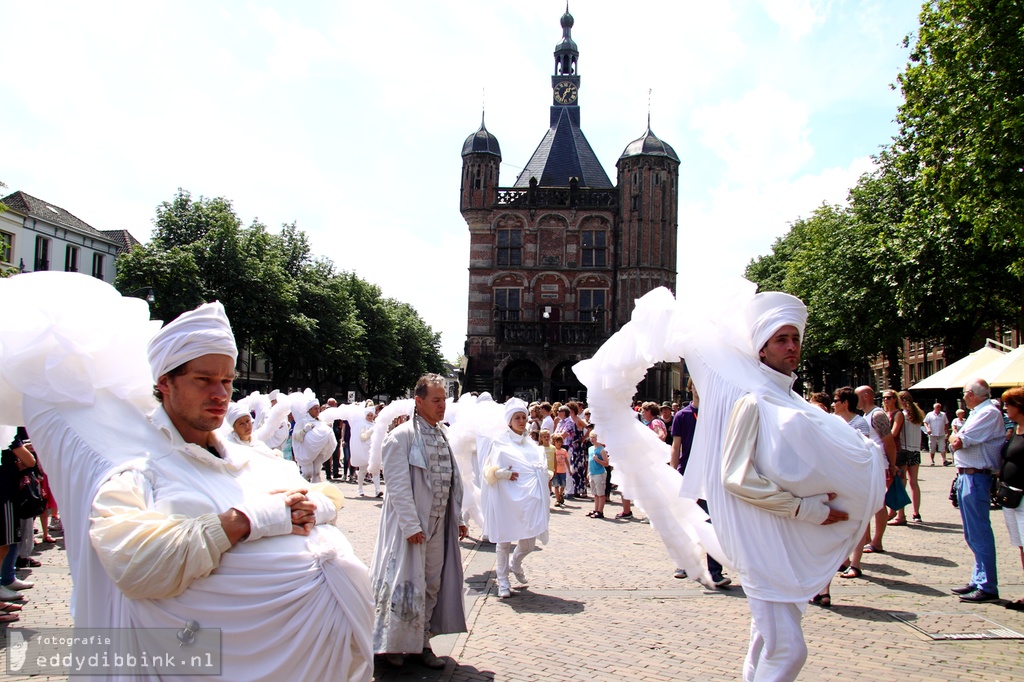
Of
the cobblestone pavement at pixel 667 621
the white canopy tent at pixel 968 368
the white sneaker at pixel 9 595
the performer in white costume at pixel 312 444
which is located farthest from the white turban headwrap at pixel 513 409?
the white canopy tent at pixel 968 368

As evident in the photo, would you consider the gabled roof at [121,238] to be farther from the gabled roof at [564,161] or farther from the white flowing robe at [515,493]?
the white flowing robe at [515,493]

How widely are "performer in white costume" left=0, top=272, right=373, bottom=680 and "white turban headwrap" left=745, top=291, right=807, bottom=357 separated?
2.53 meters

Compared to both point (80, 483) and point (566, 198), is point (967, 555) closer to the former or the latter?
point (80, 483)

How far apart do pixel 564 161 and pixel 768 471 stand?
180 feet

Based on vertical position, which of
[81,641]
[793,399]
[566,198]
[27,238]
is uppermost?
[566,198]

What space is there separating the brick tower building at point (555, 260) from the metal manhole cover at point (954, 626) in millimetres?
43154

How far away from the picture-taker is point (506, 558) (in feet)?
25.9

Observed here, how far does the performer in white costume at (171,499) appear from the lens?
2332 millimetres

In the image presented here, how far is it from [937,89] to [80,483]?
73.0 feet

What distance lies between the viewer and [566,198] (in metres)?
53.2

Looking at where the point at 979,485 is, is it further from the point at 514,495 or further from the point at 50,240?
the point at 50,240

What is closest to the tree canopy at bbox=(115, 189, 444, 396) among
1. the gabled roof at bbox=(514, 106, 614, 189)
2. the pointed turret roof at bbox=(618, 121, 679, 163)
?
the gabled roof at bbox=(514, 106, 614, 189)

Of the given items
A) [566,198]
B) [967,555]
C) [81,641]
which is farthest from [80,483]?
[566,198]

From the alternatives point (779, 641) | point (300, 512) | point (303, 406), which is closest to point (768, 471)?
point (779, 641)
